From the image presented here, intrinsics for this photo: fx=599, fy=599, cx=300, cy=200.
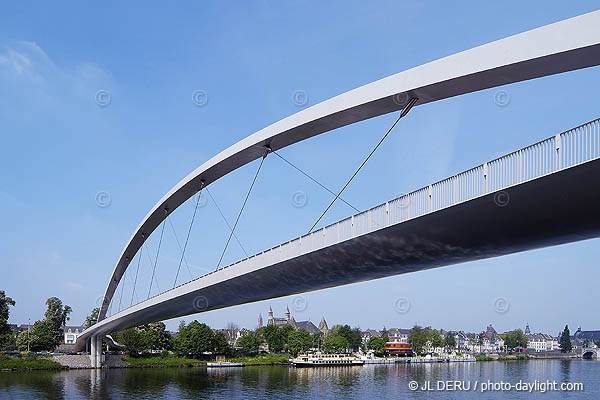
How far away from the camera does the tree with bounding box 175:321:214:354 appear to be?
75.4 m

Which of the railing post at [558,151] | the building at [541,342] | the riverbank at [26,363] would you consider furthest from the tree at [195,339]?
the building at [541,342]

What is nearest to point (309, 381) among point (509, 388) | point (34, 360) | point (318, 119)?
point (509, 388)

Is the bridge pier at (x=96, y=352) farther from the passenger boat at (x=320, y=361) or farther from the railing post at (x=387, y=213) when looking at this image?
the railing post at (x=387, y=213)

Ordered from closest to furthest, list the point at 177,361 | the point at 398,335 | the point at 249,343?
1. the point at 177,361
2. the point at 249,343
3. the point at 398,335

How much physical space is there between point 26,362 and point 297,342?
37.7 m

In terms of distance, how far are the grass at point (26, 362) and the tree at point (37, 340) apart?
7.50 metres

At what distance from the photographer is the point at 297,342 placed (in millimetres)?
85000

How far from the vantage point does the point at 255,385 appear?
4366cm

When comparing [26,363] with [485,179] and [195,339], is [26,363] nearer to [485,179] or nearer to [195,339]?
[195,339]

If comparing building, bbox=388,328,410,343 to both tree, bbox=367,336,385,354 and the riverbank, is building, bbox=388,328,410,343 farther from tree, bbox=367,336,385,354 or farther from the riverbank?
the riverbank

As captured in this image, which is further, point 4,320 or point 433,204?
point 4,320

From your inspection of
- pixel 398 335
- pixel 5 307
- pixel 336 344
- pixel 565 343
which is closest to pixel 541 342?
pixel 565 343

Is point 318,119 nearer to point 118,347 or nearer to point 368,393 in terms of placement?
point 368,393

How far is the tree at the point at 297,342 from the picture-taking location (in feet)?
279
